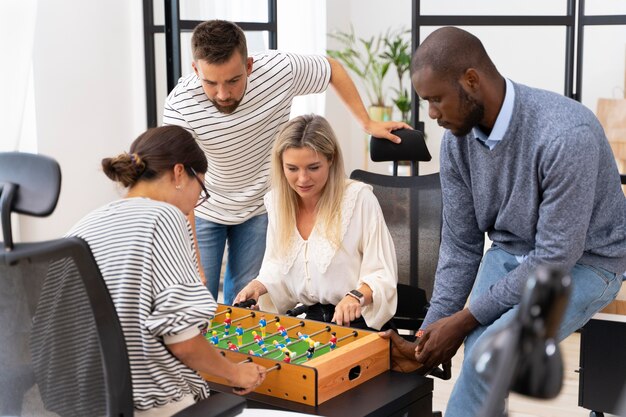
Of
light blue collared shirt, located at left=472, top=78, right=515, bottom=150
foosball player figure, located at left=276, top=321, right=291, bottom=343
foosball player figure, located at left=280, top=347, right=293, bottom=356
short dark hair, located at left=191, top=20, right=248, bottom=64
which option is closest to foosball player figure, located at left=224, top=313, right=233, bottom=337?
foosball player figure, located at left=276, top=321, right=291, bottom=343

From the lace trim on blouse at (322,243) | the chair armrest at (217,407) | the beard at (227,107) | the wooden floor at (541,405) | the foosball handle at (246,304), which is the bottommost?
the wooden floor at (541,405)

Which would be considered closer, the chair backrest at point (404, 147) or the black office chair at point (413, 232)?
the chair backrest at point (404, 147)

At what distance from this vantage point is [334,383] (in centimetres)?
203

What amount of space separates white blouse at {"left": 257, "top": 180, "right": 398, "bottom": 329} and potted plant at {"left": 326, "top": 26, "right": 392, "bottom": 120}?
3888 mm

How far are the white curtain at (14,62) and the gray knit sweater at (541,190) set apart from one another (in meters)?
2.52

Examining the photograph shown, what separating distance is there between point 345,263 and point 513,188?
2.64ft

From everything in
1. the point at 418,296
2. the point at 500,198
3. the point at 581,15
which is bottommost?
the point at 418,296

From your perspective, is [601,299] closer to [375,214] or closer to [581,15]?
[375,214]

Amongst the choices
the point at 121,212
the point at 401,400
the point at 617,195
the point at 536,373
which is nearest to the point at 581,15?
the point at 617,195

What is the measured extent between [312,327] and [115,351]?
2.92 ft

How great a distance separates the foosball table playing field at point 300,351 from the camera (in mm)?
1992

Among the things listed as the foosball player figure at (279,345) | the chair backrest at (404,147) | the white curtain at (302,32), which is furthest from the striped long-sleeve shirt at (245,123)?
the white curtain at (302,32)

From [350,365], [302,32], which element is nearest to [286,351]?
[350,365]

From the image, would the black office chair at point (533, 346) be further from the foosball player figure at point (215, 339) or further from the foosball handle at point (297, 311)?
the foosball handle at point (297, 311)
